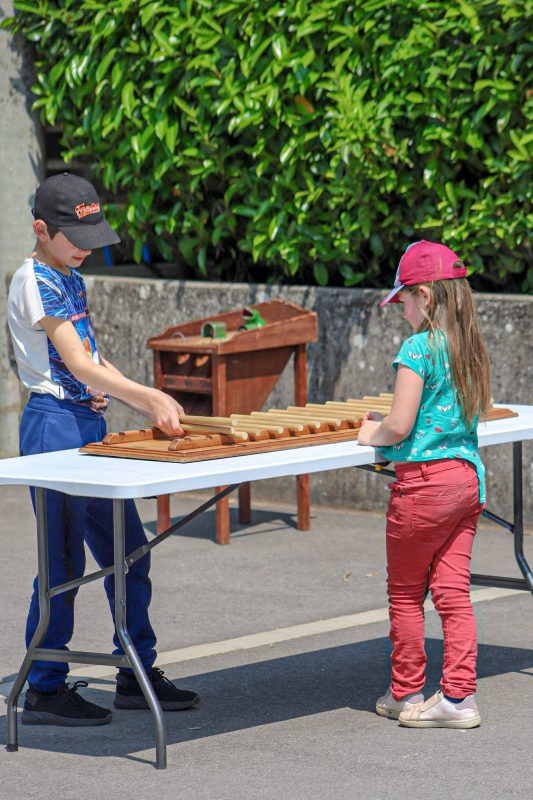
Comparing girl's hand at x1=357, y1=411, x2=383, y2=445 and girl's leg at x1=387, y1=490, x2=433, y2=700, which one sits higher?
girl's hand at x1=357, y1=411, x2=383, y2=445

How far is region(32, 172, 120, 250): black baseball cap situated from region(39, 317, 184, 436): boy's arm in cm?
29

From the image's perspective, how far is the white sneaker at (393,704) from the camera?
15.9 feet

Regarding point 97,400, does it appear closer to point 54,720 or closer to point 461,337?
point 54,720

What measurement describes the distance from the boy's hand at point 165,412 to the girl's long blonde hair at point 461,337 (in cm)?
84

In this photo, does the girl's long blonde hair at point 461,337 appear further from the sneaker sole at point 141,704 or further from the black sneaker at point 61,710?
the black sneaker at point 61,710

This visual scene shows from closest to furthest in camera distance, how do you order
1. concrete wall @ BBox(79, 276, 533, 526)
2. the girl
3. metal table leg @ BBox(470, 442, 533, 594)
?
the girl < metal table leg @ BBox(470, 442, 533, 594) < concrete wall @ BBox(79, 276, 533, 526)

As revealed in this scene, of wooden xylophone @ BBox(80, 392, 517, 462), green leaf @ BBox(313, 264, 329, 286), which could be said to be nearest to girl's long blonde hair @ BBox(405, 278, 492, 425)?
wooden xylophone @ BBox(80, 392, 517, 462)

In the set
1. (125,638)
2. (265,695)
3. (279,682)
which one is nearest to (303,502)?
(279,682)

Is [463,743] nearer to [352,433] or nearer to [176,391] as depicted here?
[352,433]

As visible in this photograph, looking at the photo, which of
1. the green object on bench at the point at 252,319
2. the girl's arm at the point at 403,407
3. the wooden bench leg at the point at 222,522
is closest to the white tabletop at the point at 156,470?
the girl's arm at the point at 403,407

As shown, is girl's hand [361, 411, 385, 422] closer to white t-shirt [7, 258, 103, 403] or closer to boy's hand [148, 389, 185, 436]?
boy's hand [148, 389, 185, 436]

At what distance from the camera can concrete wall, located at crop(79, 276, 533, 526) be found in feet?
25.8

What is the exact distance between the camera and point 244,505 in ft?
27.0

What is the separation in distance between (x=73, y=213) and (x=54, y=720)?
5.53ft
